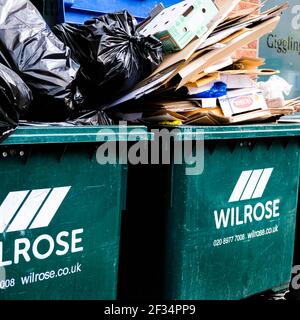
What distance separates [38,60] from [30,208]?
0.66 metres

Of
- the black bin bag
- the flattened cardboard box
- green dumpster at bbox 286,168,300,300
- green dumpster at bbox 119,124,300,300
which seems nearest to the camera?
the black bin bag

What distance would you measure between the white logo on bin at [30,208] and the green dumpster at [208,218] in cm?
69

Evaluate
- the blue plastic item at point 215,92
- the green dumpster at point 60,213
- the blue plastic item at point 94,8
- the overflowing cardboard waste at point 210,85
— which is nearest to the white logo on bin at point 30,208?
the green dumpster at point 60,213

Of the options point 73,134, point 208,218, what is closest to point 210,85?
point 208,218

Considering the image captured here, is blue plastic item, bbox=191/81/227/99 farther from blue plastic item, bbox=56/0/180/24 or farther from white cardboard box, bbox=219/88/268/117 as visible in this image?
blue plastic item, bbox=56/0/180/24

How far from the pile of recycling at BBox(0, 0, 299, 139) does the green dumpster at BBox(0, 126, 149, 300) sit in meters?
0.18

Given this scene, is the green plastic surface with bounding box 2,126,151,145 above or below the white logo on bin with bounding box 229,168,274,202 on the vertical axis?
above

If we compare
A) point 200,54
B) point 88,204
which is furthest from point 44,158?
point 200,54

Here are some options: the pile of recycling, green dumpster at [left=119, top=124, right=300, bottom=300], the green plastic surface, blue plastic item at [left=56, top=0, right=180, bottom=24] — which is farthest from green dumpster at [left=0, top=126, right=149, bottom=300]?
blue plastic item at [left=56, top=0, right=180, bottom=24]

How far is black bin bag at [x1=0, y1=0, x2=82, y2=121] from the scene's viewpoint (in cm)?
246

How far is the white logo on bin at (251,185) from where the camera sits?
318cm

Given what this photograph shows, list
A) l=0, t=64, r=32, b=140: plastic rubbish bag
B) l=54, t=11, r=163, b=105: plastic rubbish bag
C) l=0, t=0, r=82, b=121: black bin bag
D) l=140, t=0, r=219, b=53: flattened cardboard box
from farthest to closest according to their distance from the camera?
l=140, t=0, r=219, b=53: flattened cardboard box, l=54, t=11, r=163, b=105: plastic rubbish bag, l=0, t=0, r=82, b=121: black bin bag, l=0, t=64, r=32, b=140: plastic rubbish bag

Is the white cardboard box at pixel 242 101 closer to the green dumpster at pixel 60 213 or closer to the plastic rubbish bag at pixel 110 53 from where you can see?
the plastic rubbish bag at pixel 110 53

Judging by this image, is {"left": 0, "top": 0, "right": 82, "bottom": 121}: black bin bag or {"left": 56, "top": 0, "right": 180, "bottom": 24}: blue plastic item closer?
{"left": 0, "top": 0, "right": 82, "bottom": 121}: black bin bag
